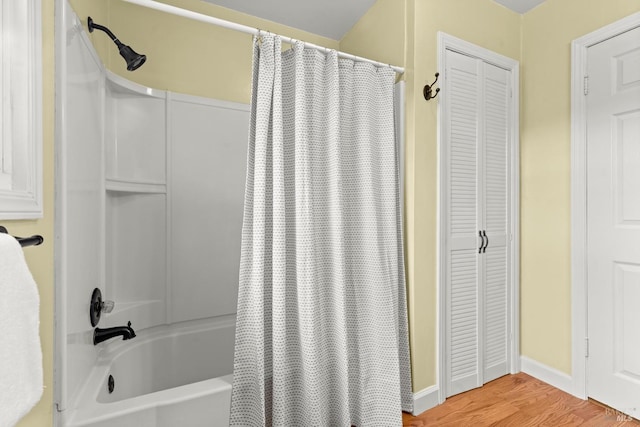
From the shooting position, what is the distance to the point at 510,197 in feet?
7.23

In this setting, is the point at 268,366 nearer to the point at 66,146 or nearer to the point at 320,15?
the point at 66,146

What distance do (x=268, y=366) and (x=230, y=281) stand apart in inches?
35.5

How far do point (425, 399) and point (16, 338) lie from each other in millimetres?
1868

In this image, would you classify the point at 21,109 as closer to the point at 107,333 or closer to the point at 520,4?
Answer: the point at 107,333

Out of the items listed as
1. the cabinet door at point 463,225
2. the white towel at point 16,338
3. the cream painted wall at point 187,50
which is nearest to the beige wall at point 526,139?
the cabinet door at point 463,225

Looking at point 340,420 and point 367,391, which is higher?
point 367,391

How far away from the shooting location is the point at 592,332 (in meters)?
1.89

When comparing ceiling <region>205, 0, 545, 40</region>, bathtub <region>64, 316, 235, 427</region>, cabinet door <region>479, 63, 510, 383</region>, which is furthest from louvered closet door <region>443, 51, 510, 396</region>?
bathtub <region>64, 316, 235, 427</region>

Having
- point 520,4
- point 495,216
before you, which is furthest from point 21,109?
point 520,4

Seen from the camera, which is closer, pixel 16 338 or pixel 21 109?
pixel 16 338

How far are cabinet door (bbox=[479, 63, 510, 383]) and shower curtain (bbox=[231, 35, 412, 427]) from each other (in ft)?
2.27

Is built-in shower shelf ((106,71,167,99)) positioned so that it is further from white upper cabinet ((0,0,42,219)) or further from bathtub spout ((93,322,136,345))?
bathtub spout ((93,322,136,345))

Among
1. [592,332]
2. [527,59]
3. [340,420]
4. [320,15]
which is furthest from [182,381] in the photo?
[527,59]

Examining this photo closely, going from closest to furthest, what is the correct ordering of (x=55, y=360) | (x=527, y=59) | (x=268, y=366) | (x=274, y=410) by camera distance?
(x=55, y=360) < (x=274, y=410) < (x=268, y=366) < (x=527, y=59)
